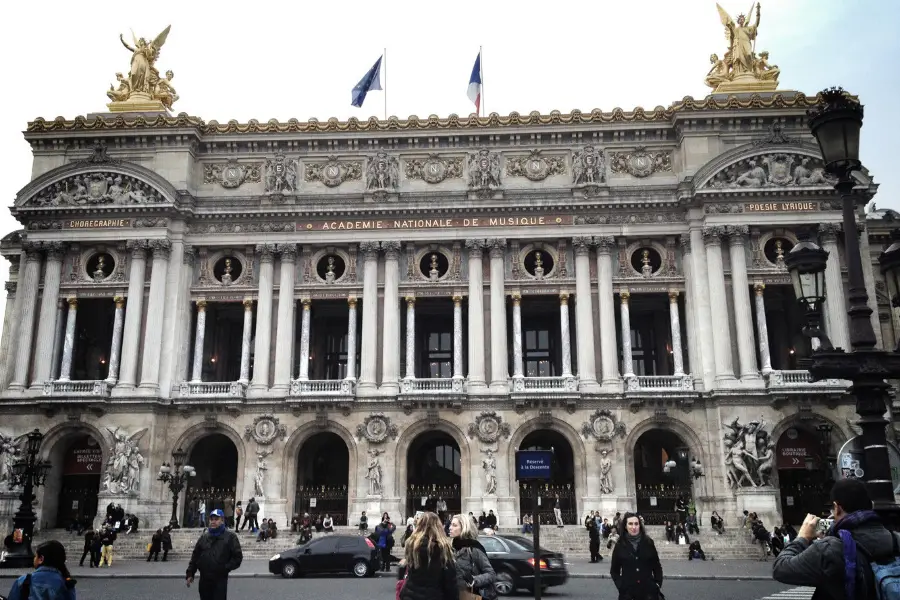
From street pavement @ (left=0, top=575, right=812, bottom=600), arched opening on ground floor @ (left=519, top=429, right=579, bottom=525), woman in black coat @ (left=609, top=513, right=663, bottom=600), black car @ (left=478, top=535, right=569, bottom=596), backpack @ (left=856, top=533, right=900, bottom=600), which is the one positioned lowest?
street pavement @ (left=0, top=575, right=812, bottom=600)

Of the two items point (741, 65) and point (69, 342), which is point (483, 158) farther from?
point (69, 342)

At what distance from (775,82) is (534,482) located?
37653 mm

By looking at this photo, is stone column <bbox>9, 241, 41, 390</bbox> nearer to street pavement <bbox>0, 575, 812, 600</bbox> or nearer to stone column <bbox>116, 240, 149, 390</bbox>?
stone column <bbox>116, 240, 149, 390</bbox>

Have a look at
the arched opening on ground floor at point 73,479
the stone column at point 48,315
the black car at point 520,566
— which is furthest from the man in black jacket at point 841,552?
the stone column at point 48,315

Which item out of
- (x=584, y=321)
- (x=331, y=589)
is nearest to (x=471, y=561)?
(x=331, y=589)

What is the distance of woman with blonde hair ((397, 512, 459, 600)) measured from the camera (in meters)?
8.15

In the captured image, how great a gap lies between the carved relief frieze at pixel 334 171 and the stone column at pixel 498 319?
836cm

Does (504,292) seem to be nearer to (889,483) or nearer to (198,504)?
(198,504)

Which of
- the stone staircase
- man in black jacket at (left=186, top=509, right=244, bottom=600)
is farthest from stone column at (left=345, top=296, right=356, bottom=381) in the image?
man in black jacket at (left=186, top=509, right=244, bottom=600)

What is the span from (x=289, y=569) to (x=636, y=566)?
739 inches

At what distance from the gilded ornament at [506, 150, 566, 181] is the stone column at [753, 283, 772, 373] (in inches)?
460

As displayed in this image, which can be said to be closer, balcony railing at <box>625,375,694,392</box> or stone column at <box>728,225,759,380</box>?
stone column at <box>728,225,759,380</box>

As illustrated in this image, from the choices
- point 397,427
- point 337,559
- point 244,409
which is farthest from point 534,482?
point 244,409

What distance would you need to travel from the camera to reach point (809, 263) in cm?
1141
